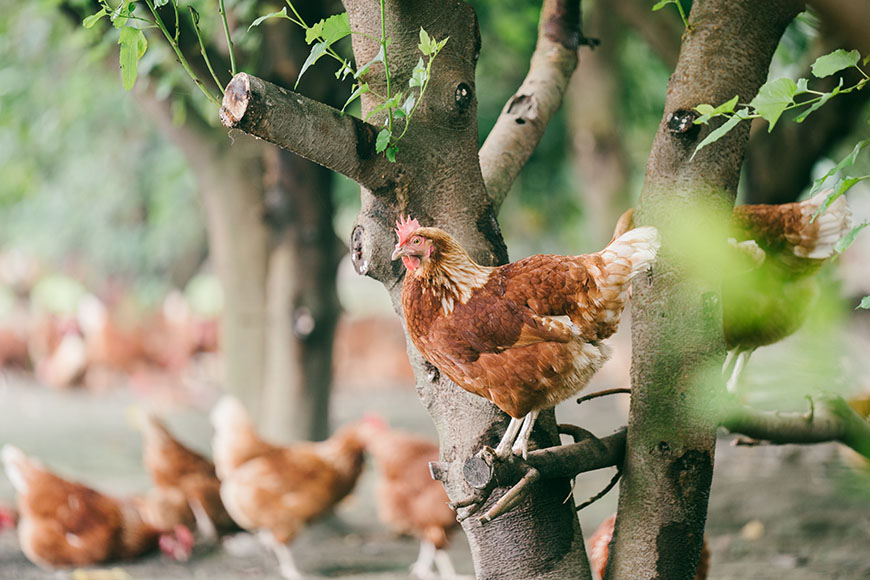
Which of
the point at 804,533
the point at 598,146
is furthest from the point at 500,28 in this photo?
the point at 804,533

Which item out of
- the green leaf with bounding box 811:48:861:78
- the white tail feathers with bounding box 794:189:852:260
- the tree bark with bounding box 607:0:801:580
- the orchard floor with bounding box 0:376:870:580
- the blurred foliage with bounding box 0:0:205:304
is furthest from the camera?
the blurred foliage with bounding box 0:0:205:304

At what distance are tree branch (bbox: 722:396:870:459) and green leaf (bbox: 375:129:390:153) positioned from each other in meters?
1.23

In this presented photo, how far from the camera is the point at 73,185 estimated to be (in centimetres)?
1043

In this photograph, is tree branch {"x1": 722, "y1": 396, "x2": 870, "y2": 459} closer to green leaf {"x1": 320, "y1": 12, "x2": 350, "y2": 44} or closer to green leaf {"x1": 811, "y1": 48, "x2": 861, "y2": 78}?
green leaf {"x1": 811, "y1": 48, "x2": 861, "y2": 78}

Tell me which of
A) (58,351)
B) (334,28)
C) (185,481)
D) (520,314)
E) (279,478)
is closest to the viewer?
(334,28)

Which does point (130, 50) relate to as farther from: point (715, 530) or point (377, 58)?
point (715, 530)

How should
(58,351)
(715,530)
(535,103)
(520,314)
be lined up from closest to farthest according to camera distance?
1. (520,314)
2. (535,103)
3. (715,530)
4. (58,351)

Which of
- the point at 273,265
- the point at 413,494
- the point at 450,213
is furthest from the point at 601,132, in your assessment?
the point at 450,213

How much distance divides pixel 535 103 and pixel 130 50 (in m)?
1.17

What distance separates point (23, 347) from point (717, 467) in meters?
8.70

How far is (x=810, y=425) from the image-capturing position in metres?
2.50

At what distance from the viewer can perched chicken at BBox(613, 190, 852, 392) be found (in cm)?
227

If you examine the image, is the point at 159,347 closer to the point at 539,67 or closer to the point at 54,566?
the point at 54,566

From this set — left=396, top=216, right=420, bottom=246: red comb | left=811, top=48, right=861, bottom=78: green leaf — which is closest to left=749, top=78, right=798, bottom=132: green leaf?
left=811, top=48, right=861, bottom=78: green leaf
